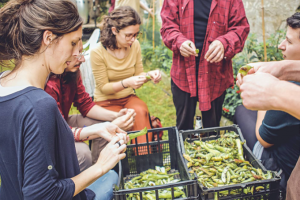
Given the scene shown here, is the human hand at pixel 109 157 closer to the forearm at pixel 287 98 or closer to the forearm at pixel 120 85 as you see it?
the forearm at pixel 287 98

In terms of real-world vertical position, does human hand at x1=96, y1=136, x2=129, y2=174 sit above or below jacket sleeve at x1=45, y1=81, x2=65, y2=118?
below

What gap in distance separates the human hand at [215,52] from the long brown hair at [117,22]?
42.9 inches

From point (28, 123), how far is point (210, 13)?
197 centimetres

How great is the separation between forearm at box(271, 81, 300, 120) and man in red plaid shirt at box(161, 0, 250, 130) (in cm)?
126

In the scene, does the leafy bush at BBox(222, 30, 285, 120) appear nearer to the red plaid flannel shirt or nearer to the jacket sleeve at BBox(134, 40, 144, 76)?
the red plaid flannel shirt

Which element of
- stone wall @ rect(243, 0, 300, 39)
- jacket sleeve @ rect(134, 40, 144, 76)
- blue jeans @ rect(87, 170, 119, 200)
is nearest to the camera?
blue jeans @ rect(87, 170, 119, 200)

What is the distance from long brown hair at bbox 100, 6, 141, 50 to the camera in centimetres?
290

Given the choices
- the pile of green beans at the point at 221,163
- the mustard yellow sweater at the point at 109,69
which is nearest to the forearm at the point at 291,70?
the pile of green beans at the point at 221,163

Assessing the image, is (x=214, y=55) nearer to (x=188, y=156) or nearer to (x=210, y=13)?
(x=210, y=13)

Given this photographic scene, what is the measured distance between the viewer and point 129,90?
3.19 metres

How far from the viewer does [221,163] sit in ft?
6.68

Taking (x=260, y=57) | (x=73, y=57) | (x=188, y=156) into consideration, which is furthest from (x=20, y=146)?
(x=260, y=57)

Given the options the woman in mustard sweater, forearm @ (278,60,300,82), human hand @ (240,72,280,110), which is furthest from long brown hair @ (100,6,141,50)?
human hand @ (240,72,280,110)

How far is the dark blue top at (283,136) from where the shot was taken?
173 centimetres
